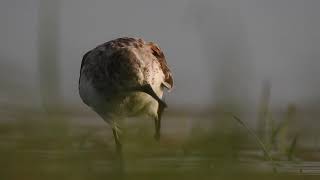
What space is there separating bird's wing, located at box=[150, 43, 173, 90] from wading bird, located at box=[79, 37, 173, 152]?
0.21 m

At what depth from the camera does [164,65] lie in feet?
37.7

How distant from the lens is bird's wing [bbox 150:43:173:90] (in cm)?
1130

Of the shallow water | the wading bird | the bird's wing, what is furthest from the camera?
the bird's wing

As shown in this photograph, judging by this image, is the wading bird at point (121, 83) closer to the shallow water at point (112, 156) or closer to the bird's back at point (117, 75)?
the bird's back at point (117, 75)

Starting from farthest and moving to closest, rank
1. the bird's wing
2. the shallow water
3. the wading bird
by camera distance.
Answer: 1. the bird's wing
2. the wading bird
3. the shallow water

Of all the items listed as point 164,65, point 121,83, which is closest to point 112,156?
point 121,83

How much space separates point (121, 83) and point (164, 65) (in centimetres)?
129

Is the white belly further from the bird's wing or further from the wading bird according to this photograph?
the bird's wing

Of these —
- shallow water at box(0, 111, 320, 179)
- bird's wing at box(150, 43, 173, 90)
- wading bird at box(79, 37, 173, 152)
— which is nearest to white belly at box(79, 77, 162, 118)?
wading bird at box(79, 37, 173, 152)

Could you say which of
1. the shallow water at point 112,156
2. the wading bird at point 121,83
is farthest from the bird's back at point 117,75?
the shallow water at point 112,156

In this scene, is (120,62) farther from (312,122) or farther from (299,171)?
(299,171)

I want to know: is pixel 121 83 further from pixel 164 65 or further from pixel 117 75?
pixel 164 65

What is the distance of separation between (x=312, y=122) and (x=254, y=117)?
0.95m

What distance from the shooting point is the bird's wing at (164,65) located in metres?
11.3
